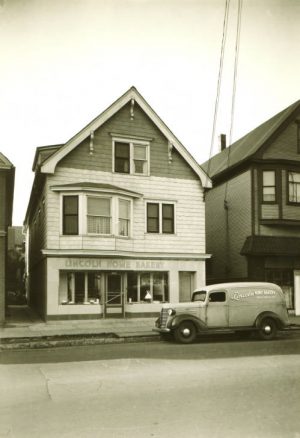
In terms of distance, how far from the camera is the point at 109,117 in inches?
946

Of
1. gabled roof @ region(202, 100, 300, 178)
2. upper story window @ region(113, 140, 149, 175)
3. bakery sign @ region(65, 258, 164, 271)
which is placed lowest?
bakery sign @ region(65, 258, 164, 271)

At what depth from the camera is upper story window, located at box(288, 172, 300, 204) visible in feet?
85.8

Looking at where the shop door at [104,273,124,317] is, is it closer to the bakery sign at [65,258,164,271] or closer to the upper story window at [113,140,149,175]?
the bakery sign at [65,258,164,271]

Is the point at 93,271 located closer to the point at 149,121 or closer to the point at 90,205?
the point at 90,205

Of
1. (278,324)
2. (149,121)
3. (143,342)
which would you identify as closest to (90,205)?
(149,121)

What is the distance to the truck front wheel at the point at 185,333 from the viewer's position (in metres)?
16.6

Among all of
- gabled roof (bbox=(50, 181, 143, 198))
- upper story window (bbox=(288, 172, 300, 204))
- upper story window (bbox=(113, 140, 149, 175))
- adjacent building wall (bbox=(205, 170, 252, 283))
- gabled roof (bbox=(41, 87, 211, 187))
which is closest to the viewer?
gabled roof (bbox=(50, 181, 143, 198))

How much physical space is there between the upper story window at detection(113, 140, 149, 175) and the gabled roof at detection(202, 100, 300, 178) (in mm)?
5224

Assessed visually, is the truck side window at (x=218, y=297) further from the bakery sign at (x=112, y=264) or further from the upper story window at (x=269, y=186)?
the upper story window at (x=269, y=186)

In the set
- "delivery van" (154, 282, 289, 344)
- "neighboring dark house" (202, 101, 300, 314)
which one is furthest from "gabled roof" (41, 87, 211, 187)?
"delivery van" (154, 282, 289, 344)

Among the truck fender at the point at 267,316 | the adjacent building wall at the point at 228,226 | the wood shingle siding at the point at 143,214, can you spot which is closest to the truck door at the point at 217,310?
the truck fender at the point at 267,316

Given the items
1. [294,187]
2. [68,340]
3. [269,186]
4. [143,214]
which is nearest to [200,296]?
[68,340]

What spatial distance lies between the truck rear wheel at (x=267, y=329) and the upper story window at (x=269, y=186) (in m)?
9.36

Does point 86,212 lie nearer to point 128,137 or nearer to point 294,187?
point 128,137
